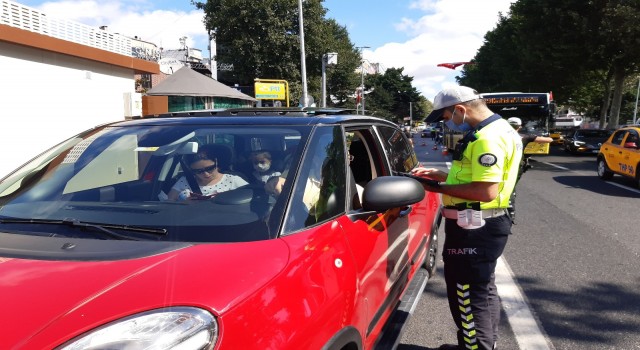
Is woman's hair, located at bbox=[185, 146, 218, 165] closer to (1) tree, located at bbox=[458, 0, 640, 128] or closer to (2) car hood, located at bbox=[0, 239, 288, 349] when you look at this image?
(2) car hood, located at bbox=[0, 239, 288, 349]

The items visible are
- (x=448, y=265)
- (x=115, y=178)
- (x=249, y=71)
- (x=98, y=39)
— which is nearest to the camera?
(x=115, y=178)

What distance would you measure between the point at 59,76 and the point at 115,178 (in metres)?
8.13

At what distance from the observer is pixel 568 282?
15.4 feet

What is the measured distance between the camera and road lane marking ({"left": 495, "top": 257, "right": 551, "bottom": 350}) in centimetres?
340

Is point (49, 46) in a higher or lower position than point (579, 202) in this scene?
higher

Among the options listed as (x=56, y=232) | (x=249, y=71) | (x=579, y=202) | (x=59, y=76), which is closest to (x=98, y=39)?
(x=59, y=76)

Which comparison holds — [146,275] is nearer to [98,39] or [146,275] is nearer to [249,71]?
[98,39]

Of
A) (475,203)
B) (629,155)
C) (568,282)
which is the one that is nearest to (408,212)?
(475,203)

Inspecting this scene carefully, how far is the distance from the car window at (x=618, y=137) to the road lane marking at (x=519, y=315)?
9373 millimetres

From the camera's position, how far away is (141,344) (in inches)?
50.4

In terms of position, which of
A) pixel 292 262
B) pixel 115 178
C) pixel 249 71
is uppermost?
pixel 249 71

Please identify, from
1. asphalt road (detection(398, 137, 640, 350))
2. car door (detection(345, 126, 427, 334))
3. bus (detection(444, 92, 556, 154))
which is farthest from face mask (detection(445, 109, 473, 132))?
bus (detection(444, 92, 556, 154))

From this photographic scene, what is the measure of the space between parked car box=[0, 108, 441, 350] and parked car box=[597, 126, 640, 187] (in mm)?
10408

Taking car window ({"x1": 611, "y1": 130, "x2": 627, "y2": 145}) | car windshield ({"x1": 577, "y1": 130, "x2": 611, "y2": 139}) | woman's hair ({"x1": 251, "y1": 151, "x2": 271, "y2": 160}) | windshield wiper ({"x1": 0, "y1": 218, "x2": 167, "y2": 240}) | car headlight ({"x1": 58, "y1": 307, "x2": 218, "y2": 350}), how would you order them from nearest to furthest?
1. car headlight ({"x1": 58, "y1": 307, "x2": 218, "y2": 350})
2. windshield wiper ({"x1": 0, "y1": 218, "x2": 167, "y2": 240})
3. woman's hair ({"x1": 251, "y1": 151, "x2": 271, "y2": 160})
4. car window ({"x1": 611, "y1": 130, "x2": 627, "y2": 145})
5. car windshield ({"x1": 577, "y1": 130, "x2": 611, "y2": 139})
